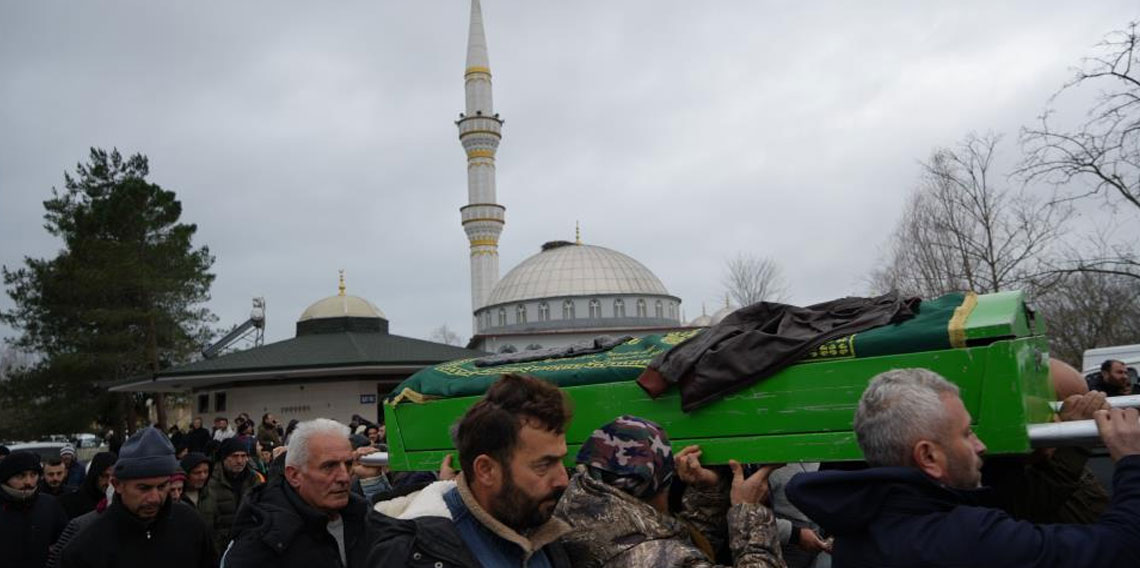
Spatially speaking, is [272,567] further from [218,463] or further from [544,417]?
[218,463]

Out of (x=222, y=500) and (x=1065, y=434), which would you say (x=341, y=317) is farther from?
(x=1065, y=434)

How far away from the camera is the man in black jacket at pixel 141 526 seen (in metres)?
4.24

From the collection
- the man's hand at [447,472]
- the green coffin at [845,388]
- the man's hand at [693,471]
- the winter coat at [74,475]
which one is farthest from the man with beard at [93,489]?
the man's hand at [693,471]

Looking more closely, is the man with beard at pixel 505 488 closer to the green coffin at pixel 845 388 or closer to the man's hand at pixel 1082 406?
the green coffin at pixel 845 388

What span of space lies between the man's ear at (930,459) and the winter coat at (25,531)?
573 centimetres

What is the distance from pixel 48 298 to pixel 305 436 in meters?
34.9

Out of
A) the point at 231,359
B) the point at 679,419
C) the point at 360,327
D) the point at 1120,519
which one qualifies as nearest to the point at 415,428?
the point at 679,419

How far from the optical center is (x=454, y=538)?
7.81 ft

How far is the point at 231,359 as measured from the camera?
99.7 ft

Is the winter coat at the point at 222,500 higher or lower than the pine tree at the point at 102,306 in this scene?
lower

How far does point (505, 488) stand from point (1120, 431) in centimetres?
181

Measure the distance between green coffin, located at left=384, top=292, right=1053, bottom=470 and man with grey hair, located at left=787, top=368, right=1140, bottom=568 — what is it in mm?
570

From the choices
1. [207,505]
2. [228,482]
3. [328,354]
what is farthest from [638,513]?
[328,354]

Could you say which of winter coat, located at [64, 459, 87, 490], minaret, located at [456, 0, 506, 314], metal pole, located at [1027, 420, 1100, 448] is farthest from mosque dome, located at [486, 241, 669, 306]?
metal pole, located at [1027, 420, 1100, 448]
